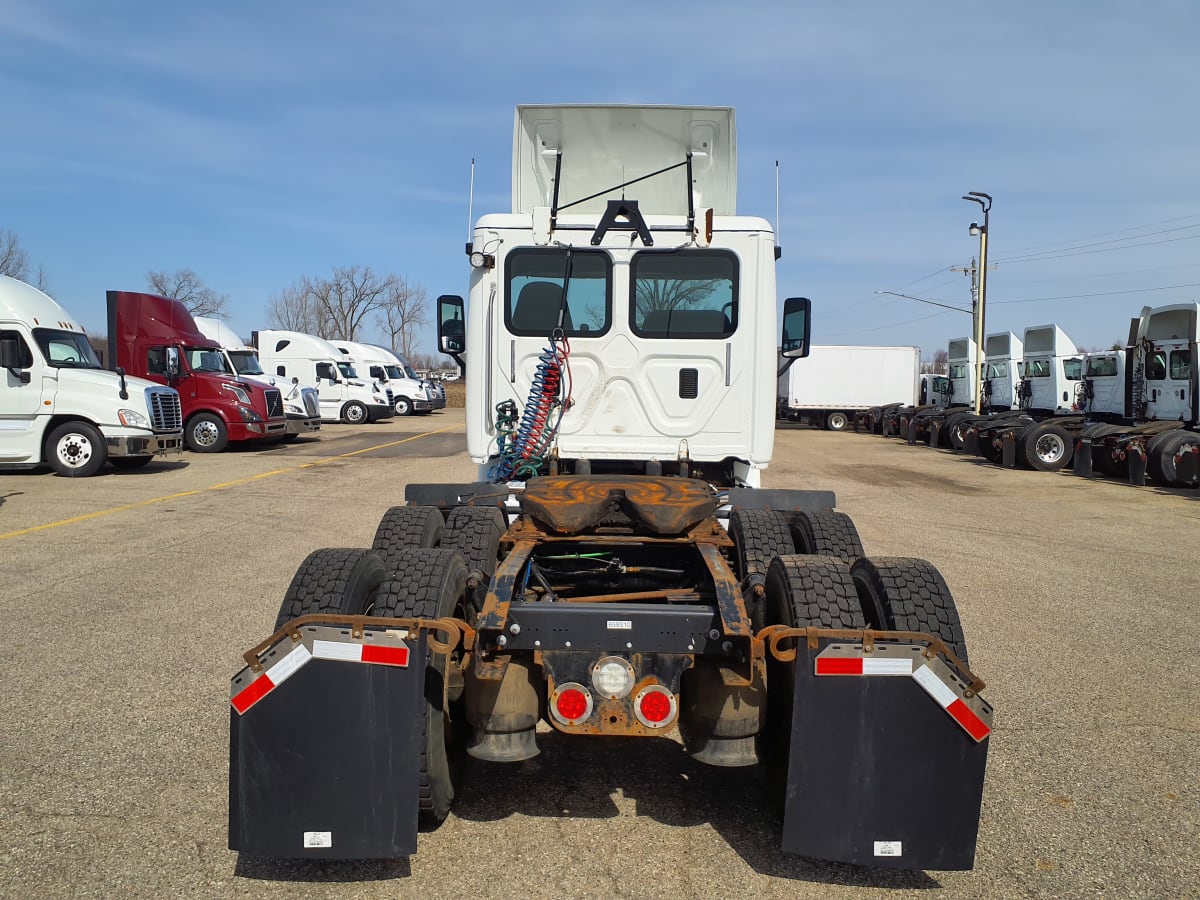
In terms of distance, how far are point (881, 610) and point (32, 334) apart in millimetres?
15441

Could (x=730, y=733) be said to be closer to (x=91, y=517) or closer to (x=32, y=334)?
(x=91, y=517)

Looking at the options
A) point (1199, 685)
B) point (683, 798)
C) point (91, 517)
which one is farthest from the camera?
point (91, 517)

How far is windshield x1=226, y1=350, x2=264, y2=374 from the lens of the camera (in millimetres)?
23800

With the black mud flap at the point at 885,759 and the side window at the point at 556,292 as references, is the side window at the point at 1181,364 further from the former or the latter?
the black mud flap at the point at 885,759

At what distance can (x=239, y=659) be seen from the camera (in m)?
5.41

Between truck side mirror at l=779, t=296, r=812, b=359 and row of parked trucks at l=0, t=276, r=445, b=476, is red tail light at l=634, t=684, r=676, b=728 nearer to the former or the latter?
truck side mirror at l=779, t=296, r=812, b=359

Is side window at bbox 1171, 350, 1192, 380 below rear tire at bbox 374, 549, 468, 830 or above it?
above

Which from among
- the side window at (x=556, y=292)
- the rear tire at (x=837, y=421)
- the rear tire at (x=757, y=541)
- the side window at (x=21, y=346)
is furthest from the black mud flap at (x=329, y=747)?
the rear tire at (x=837, y=421)

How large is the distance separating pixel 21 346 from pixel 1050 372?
2375 cm

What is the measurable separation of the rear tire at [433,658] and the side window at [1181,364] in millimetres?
18353

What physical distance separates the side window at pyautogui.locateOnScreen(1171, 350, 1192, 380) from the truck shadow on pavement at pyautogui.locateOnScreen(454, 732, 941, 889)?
56.8 feet

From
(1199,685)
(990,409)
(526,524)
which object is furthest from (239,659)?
(990,409)

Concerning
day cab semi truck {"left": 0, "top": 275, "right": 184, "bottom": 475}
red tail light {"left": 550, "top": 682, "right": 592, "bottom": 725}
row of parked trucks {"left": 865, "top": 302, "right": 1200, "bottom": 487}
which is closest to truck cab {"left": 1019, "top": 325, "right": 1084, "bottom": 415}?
row of parked trucks {"left": 865, "top": 302, "right": 1200, "bottom": 487}

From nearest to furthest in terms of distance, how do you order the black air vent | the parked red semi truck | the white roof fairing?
the black air vent, the white roof fairing, the parked red semi truck
